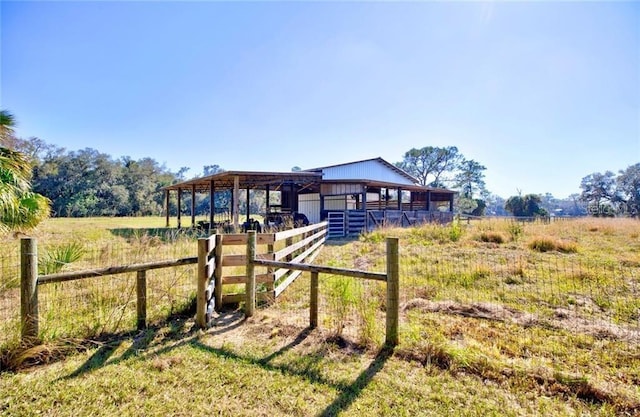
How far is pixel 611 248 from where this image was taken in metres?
8.72

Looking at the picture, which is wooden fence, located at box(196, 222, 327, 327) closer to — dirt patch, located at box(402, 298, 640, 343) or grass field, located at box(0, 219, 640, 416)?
grass field, located at box(0, 219, 640, 416)

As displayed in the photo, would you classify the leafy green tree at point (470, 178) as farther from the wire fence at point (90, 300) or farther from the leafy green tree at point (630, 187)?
the wire fence at point (90, 300)

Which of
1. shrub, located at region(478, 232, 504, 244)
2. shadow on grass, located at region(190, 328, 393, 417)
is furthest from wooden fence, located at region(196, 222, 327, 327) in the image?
shrub, located at region(478, 232, 504, 244)

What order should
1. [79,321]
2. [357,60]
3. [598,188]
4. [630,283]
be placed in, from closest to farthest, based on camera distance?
1. [79,321]
2. [630,283]
3. [357,60]
4. [598,188]

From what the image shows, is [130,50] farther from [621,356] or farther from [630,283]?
[630,283]

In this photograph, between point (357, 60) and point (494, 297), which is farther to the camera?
point (357, 60)

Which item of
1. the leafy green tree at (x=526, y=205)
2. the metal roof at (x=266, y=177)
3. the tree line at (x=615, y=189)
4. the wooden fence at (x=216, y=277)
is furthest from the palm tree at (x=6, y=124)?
the tree line at (x=615, y=189)

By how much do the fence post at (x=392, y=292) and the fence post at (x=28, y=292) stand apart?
11.9 ft

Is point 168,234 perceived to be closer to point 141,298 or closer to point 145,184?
point 141,298

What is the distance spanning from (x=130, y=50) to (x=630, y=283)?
45.9ft

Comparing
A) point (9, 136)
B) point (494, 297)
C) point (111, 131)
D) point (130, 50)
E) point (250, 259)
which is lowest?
point (494, 297)

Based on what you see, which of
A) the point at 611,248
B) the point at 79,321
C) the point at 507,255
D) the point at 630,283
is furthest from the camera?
the point at 611,248

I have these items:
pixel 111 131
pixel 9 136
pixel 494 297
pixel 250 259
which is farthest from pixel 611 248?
pixel 111 131

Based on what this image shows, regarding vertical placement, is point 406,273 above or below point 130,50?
below
